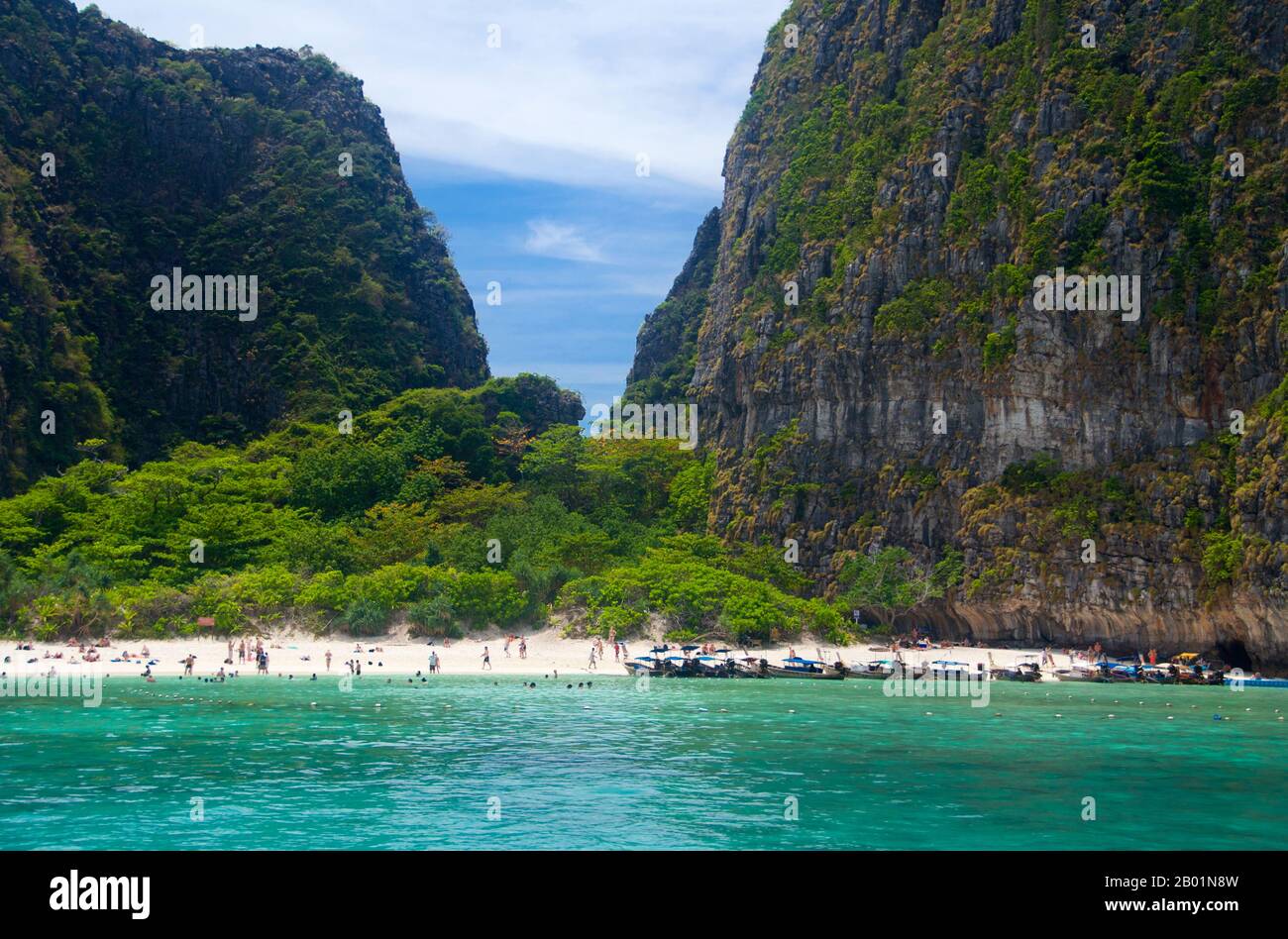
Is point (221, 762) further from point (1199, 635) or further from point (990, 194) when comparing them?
point (990, 194)

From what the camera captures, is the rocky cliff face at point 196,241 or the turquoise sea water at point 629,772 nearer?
the turquoise sea water at point 629,772

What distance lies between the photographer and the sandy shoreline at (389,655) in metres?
50.0

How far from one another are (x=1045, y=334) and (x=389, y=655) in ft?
126

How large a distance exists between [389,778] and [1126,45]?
59.1 meters

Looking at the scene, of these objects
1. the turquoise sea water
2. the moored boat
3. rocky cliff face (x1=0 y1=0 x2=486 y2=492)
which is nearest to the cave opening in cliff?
the turquoise sea water

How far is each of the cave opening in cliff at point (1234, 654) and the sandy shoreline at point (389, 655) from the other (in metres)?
7.47

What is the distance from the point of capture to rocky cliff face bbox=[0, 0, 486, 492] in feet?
309

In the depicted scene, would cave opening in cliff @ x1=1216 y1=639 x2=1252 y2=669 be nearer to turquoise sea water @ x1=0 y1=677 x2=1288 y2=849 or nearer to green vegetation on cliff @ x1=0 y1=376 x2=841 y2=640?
turquoise sea water @ x1=0 y1=677 x2=1288 y2=849

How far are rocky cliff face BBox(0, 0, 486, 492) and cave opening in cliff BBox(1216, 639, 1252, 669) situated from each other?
230 feet

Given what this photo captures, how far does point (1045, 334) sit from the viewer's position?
201 ft
